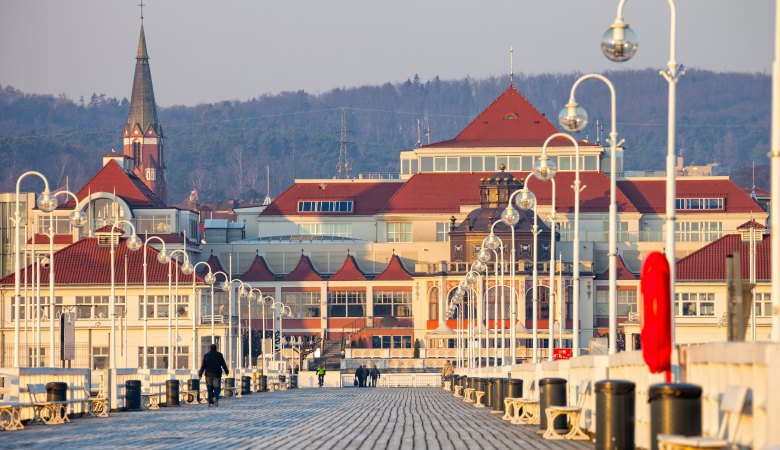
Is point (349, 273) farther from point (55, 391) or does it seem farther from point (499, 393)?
point (55, 391)

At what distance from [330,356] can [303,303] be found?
1739 cm

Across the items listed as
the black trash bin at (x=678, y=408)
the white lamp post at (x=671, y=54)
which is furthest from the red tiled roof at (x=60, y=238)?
the black trash bin at (x=678, y=408)

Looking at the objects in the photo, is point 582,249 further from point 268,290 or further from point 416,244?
point 268,290

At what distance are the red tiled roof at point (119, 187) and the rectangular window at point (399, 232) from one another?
25.2m

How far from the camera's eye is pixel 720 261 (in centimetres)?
14650

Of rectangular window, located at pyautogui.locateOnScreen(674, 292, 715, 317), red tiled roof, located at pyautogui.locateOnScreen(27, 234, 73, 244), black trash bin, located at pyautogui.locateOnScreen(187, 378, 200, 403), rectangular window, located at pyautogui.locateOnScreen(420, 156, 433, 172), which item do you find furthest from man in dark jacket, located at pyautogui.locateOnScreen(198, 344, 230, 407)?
rectangular window, located at pyautogui.locateOnScreen(420, 156, 433, 172)

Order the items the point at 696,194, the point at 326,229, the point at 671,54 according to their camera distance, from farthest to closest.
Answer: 1. the point at 326,229
2. the point at 696,194
3. the point at 671,54

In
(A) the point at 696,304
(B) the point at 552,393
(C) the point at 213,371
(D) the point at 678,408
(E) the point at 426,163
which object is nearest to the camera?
(D) the point at 678,408

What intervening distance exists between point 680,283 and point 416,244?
51.1m

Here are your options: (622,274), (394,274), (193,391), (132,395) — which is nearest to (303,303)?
(394,274)

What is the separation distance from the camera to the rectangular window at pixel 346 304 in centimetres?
18150

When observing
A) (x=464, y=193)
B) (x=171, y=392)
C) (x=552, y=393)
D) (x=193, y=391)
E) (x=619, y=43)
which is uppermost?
(x=464, y=193)

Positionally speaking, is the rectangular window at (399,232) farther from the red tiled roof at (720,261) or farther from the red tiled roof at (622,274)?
the red tiled roof at (720,261)

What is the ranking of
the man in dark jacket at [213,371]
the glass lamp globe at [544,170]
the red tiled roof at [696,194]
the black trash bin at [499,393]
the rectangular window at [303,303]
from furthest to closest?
the red tiled roof at [696,194], the rectangular window at [303,303], the man in dark jacket at [213,371], the black trash bin at [499,393], the glass lamp globe at [544,170]
